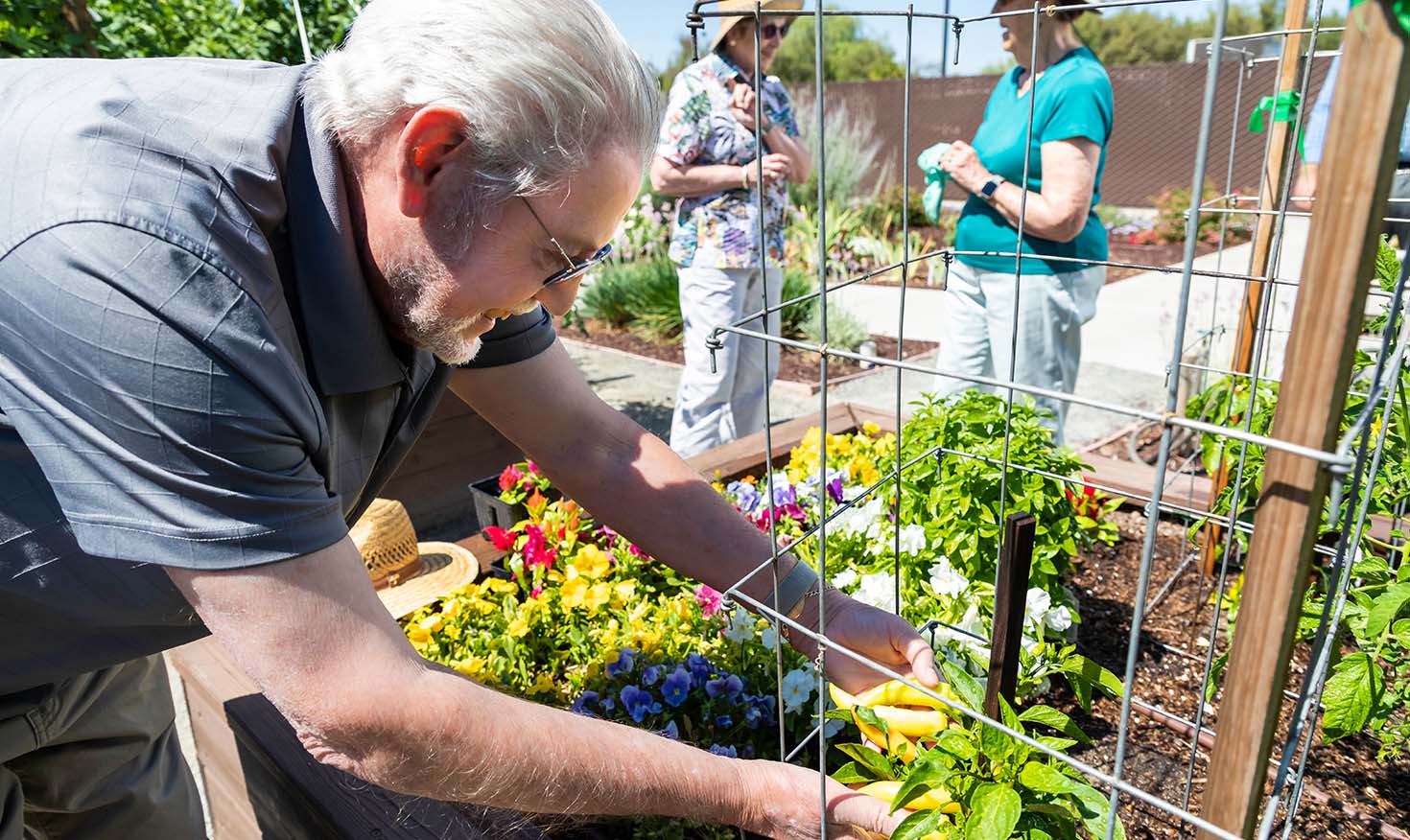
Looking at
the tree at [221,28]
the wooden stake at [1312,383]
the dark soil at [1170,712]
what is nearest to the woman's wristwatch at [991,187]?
the dark soil at [1170,712]

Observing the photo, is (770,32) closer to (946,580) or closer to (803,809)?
(946,580)

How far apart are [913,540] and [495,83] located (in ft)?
3.92

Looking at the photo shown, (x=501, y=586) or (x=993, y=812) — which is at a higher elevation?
(x=993, y=812)

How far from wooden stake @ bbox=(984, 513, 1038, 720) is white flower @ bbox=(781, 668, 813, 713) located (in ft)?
1.71

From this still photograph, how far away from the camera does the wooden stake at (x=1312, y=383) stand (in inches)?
18.5

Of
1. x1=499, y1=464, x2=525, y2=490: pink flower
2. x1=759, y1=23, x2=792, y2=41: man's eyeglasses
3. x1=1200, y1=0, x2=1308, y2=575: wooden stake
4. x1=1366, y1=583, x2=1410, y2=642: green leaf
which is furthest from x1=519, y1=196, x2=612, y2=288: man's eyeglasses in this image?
x1=759, y1=23, x2=792, y2=41: man's eyeglasses

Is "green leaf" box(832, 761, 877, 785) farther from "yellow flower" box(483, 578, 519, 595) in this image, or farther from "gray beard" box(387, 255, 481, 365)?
"yellow flower" box(483, 578, 519, 595)

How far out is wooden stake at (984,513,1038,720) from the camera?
0.85 metres

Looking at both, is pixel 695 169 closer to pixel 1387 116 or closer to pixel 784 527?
pixel 784 527

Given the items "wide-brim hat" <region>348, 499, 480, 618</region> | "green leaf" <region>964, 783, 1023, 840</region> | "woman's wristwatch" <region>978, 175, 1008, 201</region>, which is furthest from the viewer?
"woman's wristwatch" <region>978, 175, 1008, 201</region>

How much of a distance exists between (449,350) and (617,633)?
0.79 meters

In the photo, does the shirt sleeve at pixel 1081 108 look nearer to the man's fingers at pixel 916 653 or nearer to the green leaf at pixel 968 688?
the man's fingers at pixel 916 653

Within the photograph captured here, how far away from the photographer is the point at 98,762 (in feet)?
4.91

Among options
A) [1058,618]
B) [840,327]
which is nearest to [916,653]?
[1058,618]
